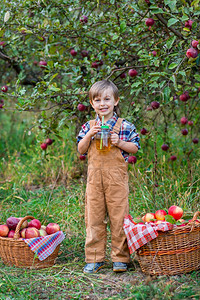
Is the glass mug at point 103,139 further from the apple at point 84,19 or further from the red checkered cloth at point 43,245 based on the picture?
the apple at point 84,19

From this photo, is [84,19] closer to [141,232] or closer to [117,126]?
[117,126]

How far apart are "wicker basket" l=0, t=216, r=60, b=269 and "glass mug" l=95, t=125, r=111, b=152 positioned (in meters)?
0.76

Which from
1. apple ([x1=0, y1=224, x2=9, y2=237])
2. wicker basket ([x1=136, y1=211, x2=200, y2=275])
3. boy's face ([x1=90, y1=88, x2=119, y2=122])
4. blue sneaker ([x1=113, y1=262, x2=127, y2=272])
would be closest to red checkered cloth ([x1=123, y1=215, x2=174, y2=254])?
wicker basket ([x1=136, y1=211, x2=200, y2=275])

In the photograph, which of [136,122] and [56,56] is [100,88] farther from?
[56,56]

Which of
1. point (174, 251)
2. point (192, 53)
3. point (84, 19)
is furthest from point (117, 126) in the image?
point (84, 19)

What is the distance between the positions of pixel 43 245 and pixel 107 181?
64 centimetres

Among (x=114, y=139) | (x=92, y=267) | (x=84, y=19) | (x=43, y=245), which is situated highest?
(x=84, y=19)

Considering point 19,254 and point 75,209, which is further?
point 75,209

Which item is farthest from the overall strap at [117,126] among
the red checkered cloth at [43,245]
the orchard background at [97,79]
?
the red checkered cloth at [43,245]

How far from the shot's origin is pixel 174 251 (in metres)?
2.36

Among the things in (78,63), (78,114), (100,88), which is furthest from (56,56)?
(100,88)

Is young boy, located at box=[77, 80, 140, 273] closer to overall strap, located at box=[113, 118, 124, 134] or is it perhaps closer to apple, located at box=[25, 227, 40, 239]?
overall strap, located at box=[113, 118, 124, 134]

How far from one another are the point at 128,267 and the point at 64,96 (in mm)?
1706

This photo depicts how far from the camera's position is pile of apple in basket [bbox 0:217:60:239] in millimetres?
2686
